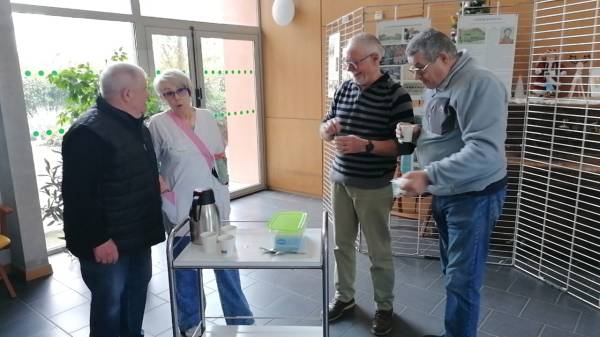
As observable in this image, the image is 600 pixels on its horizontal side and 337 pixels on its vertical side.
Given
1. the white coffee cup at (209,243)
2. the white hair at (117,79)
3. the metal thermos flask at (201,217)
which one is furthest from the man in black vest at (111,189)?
the white coffee cup at (209,243)

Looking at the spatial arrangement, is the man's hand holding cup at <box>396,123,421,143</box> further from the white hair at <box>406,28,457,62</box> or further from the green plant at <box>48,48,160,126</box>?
the green plant at <box>48,48,160,126</box>

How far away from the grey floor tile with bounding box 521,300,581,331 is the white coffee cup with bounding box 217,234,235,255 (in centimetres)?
194

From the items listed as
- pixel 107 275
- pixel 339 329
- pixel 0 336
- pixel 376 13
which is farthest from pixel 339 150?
pixel 376 13

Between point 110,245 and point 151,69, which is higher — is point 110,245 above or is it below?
below

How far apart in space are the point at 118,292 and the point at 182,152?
67 cm

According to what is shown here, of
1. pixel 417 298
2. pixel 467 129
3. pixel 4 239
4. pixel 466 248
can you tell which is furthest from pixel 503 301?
pixel 4 239

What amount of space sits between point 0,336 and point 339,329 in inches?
76.3

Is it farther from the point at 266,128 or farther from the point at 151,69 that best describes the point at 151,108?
the point at 266,128

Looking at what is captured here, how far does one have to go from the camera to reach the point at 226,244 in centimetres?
150

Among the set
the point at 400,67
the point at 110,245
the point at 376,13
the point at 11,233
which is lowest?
the point at 11,233

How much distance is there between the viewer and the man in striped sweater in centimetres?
206

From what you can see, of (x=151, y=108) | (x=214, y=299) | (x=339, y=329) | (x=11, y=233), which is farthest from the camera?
(x=151, y=108)

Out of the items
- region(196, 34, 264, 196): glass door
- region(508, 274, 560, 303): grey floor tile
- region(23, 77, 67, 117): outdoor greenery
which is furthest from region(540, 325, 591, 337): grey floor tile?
region(23, 77, 67, 117): outdoor greenery

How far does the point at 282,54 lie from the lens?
5027mm
